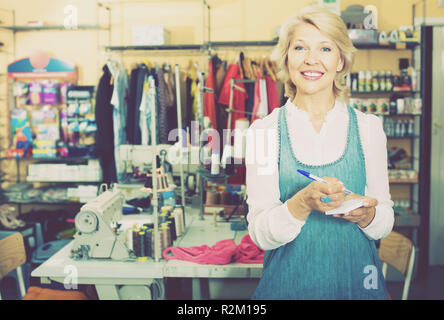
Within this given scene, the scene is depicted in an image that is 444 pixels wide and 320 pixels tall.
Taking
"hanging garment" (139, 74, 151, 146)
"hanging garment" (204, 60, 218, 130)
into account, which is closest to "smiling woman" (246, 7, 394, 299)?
"hanging garment" (204, 60, 218, 130)

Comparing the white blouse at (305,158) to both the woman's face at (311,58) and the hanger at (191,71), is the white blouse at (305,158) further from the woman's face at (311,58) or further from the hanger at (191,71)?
the hanger at (191,71)

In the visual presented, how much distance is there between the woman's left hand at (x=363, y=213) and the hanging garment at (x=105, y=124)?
322cm

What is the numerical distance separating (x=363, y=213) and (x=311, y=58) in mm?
323

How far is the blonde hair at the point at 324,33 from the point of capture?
91 centimetres

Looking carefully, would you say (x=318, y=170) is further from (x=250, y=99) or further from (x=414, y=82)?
(x=414, y=82)

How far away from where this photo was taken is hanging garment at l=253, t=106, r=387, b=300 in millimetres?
964

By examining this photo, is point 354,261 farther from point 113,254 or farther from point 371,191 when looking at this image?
point 113,254

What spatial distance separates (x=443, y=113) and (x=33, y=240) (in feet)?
11.1

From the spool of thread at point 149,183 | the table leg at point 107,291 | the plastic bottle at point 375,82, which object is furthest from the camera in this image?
the plastic bottle at point 375,82

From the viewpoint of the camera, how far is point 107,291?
190 centimetres

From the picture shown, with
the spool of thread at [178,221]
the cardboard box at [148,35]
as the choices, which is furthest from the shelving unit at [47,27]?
the spool of thread at [178,221]

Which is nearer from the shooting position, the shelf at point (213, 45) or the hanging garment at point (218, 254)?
the hanging garment at point (218, 254)

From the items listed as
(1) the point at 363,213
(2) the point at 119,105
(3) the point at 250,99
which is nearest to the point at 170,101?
(2) the point at 119,105
